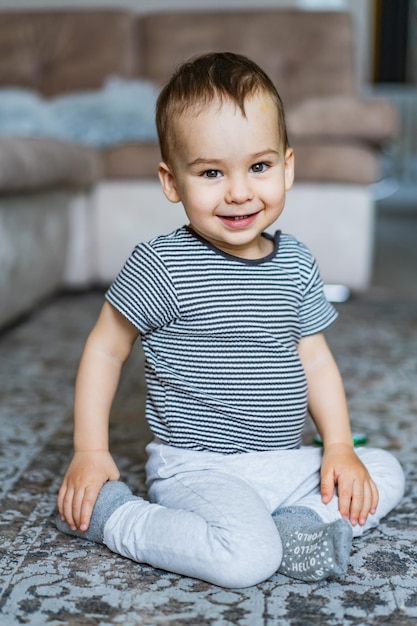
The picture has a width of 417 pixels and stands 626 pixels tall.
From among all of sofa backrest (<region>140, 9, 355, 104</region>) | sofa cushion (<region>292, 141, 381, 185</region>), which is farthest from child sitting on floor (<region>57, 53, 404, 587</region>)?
sofa backrest (<region>140, 9, 355, 104</region>)

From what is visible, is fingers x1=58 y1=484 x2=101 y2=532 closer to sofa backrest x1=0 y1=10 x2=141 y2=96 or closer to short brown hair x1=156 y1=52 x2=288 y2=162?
short brown hair x1=156 y1=52 x2=288 y2=162

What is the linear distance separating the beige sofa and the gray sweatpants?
96cm

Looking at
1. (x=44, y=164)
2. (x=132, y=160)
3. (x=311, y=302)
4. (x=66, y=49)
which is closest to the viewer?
(x=311, y=302)

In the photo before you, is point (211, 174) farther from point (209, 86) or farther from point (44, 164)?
point (44, 164)

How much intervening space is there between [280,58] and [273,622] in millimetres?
2509

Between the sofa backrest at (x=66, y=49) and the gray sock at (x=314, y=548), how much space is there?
8.19 ft

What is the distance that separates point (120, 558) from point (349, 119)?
1.93m

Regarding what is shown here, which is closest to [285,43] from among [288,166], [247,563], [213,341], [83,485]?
[288,166]

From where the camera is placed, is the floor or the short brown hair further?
the short brown hair

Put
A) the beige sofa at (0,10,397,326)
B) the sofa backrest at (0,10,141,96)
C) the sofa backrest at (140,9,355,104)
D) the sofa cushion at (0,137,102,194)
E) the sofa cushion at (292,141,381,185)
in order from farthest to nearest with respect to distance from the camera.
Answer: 1. the sofa backrest at (0,10,141,96)
2. the sofa backrest at (140,9,355,104)
3. the sofa cushion at (292,141,381,185)
4. the beige sofa at (0,10,397,326)
5. the sofa cushion at (0,137,102,194)

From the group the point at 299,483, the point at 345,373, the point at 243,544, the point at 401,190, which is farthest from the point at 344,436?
the point at 401,190

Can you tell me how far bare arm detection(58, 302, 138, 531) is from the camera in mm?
880

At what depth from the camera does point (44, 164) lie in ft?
6.35

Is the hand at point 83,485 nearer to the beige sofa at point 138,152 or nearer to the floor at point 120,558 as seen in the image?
the floor at point 120,558
